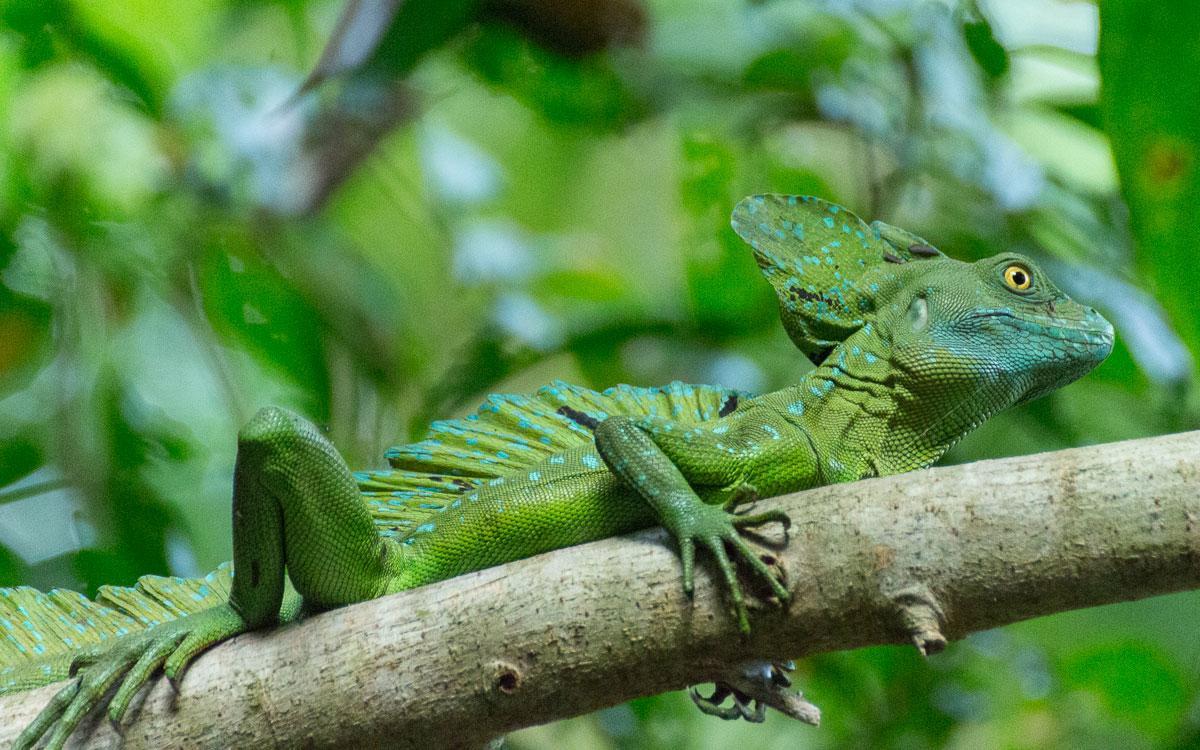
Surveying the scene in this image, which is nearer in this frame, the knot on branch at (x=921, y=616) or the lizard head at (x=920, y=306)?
the knot on branch at (x=921, y=616)

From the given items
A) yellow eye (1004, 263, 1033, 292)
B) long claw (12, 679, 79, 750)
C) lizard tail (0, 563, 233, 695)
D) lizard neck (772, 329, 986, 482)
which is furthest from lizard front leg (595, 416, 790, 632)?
long claw (12, 679, 79, 750)

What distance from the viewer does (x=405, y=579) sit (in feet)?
10.9

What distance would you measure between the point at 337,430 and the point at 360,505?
229 cm

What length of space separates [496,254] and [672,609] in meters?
4.60

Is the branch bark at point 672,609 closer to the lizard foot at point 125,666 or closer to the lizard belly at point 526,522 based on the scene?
the lizard foot at point 125,666

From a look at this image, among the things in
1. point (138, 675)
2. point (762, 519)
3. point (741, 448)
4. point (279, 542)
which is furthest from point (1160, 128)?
point (138, 675)

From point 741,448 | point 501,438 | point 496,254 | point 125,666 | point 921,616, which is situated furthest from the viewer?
Answer: point 496,254

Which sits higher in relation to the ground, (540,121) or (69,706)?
(69,706)

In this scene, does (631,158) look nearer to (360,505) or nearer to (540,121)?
(540,121)

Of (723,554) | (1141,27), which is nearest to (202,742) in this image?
(723,554)

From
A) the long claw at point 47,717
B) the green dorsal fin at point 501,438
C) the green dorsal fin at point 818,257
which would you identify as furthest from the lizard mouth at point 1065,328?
the long claw at point 47,717

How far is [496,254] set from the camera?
6.95 m

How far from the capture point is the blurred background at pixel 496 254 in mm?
4930

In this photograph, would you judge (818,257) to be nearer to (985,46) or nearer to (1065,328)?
(1065,328)
